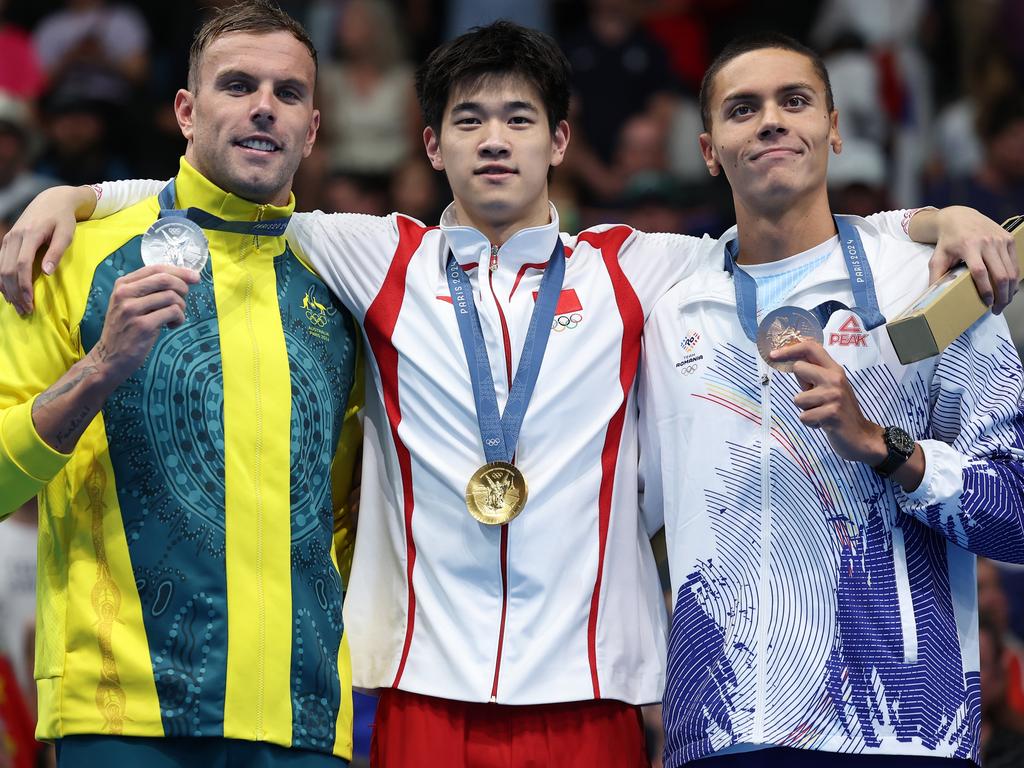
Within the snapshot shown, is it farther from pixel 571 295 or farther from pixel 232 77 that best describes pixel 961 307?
pixel 232 77

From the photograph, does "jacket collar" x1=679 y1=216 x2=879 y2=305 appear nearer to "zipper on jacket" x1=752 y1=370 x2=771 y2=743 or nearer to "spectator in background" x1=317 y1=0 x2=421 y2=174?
"zipper on jacket" x1=752 y1=370 x2=771 y2=743

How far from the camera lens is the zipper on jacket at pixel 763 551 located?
430 centimetres

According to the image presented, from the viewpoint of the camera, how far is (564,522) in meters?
4.57

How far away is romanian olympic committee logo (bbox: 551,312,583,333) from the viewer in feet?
15.5

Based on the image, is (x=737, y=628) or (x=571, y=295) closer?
(x=737, y=628)

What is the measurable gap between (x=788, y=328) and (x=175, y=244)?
1598 mm

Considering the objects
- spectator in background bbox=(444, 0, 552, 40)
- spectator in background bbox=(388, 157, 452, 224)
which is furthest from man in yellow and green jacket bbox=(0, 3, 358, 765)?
spectator in background bbox=(444, 0, 552, 40)

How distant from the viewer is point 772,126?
460cm

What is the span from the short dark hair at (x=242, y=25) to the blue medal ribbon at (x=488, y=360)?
84 cm

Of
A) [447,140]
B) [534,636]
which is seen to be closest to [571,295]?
[447,140]

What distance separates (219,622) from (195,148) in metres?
1.38

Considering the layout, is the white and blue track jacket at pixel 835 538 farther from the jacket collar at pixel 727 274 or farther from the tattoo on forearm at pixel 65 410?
the tattoo on forearm at pixel 65 410

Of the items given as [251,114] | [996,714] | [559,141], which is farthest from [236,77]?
[996,714]

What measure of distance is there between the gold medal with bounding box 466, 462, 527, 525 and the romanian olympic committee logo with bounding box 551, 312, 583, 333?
0.45 m
